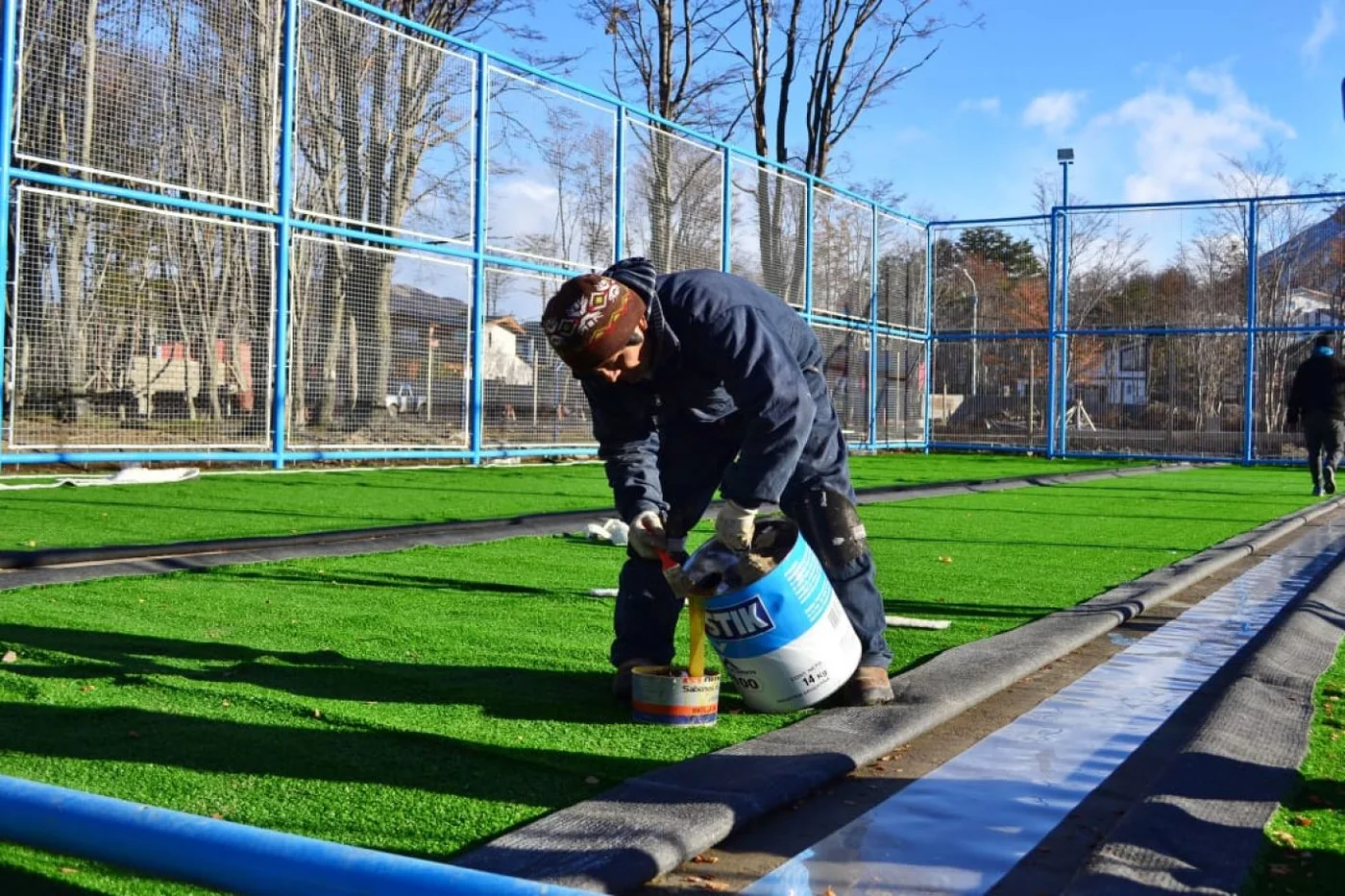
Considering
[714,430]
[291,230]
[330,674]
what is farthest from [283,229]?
[714,430]

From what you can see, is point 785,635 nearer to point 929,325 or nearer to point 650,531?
point 650,531

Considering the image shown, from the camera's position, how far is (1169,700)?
13.7 ft

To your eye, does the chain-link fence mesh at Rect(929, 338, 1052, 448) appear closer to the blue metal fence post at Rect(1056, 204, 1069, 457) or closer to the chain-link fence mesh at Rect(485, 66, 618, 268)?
the blue metal fence post at Rect(1056, 204, 1069, 457)

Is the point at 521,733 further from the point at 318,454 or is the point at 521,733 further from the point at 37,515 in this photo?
the point at 318,454

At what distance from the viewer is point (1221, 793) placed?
2984mm

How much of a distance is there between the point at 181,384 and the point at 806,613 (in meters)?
10.3

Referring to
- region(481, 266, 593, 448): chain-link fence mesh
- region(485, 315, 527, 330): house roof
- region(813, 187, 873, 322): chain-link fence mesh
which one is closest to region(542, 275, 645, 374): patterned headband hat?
region(481, 266, 593, 448): chain-link fence mesh

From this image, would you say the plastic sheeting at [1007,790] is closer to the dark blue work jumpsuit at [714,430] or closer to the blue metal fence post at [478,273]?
the dark blue work jumpsuit at [714,430]

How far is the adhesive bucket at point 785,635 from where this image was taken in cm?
357

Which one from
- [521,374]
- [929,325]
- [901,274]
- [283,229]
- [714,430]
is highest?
[901,274]

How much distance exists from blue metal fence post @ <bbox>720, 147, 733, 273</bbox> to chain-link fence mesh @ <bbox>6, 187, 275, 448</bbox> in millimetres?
8854

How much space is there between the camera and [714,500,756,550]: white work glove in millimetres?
3459

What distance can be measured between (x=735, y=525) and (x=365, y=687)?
1271mm

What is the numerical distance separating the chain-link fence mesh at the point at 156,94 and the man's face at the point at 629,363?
976 cm
